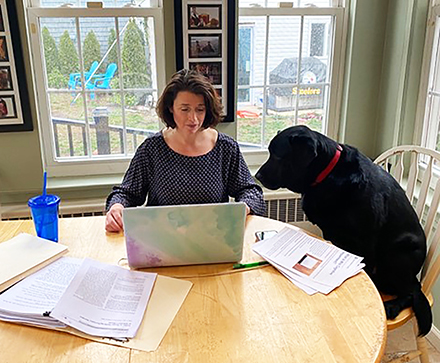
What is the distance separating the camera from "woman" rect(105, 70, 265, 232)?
1.67 m

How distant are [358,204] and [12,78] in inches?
69.6

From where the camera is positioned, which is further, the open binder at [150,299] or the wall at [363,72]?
the wall at [363,72]

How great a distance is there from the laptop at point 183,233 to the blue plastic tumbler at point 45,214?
31 cm

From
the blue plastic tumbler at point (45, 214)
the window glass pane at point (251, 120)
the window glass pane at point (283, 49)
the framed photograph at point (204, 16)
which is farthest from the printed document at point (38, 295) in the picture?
the window glass pane at point (283, 49)

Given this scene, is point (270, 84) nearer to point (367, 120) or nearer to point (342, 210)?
point (367, 120)

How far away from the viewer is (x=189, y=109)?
5.44 feet

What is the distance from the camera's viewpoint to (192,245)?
1186 millimetres

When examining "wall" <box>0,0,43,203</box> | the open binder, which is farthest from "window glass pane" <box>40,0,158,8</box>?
the open binder

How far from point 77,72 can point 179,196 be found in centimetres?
110

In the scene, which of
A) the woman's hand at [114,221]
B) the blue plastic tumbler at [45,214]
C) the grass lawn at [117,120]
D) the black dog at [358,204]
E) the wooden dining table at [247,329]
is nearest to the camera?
the wooden dining table at [247,329]

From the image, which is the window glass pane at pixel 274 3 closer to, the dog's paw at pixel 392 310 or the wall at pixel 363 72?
the wall at pixel 363 72

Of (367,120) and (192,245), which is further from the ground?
(367,120)

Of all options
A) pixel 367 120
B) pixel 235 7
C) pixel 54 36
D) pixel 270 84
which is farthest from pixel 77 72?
pixel 367 120

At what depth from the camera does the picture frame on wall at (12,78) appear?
2098 millimetres
